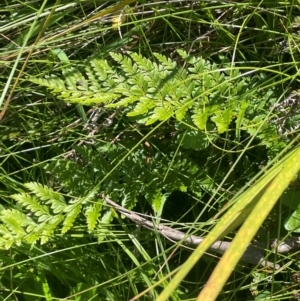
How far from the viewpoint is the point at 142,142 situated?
49.8 inches

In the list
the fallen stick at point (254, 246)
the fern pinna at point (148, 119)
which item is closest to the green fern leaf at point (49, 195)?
the fern pinna at point (148, 119)

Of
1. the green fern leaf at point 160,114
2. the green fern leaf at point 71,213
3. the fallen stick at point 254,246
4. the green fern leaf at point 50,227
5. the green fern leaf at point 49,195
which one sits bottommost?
the fallen stick at point 254,246

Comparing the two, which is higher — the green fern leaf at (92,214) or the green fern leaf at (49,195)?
the green fern leaf at (49,195)

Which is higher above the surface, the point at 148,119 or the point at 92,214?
the point at 148,119

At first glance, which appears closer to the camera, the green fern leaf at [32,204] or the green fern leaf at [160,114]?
the green fern leaf at [160,114]

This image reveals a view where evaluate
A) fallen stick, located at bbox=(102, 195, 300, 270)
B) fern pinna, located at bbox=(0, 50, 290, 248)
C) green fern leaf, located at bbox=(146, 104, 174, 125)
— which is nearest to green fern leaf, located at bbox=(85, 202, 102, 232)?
fern pinna, located at bbox=(0, 50, 290, 248)

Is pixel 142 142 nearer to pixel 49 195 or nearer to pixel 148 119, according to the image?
pixel 148 119

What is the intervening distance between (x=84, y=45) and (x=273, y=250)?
26.5 inches

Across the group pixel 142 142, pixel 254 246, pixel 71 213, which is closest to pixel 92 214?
pixel 71 213

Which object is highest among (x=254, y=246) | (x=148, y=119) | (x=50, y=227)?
(x=148, y=119)

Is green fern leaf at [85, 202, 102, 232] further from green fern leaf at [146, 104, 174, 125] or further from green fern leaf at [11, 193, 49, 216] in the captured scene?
green fern leaf at [146, 104, 174, 125]

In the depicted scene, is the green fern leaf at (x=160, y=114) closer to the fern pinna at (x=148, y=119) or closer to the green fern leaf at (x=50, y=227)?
the fern pinna at (x=148, y=119)

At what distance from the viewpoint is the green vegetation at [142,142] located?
112cm

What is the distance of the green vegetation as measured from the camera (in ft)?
3.69
